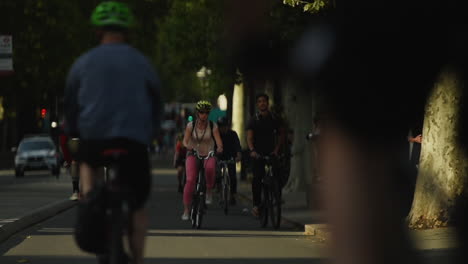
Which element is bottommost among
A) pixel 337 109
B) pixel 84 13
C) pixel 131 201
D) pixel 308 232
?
pixel 308 232

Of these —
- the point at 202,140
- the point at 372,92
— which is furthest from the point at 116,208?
the point at 202,140

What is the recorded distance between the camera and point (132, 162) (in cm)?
657

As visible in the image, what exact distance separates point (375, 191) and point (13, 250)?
11.1 m

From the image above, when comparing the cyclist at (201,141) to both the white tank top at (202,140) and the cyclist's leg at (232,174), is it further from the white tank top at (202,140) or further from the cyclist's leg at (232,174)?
the cyclist's leg at (232,174)

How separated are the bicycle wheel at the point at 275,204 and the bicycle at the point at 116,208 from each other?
10.3 m

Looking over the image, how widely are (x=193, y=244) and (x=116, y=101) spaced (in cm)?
768

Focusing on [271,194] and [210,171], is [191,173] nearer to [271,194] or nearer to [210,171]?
[210,171]

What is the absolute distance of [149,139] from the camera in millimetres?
6652

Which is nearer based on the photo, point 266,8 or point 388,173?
point 266,8

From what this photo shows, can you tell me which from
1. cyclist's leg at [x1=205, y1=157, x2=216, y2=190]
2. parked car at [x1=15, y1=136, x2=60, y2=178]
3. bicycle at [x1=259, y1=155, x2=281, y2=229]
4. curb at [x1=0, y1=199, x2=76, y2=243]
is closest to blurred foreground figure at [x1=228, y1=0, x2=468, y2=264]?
curb at [x1=0, y1=199, x2=76, y2=243]

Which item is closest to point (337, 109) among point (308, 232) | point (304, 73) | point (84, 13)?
point (304, 73)

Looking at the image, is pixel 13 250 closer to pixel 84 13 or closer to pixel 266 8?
pixel 266 8

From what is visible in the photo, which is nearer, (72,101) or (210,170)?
(72,101)

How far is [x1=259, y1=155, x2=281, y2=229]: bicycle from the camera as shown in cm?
1681
